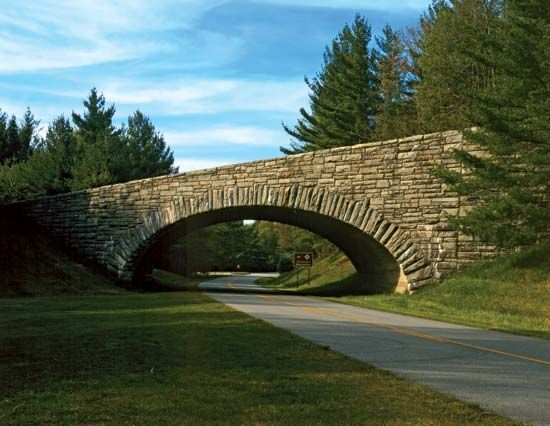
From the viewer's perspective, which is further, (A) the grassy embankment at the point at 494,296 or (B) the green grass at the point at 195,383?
(A) the grassy embankment at the point at 494,296

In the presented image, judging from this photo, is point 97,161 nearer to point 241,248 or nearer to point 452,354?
point 452,354

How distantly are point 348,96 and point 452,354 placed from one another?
3604 centimetres

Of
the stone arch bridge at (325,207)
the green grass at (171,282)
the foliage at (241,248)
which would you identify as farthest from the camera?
the foliage at (241,248)

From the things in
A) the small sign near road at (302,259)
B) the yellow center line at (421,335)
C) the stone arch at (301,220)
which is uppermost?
the stone arch at (301,220)

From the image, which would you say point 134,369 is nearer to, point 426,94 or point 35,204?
point 35,204

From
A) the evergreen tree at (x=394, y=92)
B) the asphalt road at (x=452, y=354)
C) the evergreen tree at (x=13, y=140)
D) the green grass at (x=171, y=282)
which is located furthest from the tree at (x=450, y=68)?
the evergreen tree at (x=13, y=140)

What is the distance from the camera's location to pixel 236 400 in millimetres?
5082

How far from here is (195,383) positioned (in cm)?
571

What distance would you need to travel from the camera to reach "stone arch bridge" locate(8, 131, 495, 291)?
20391 millimetres

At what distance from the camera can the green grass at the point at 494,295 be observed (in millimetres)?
15617

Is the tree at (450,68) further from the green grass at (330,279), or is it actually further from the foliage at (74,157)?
the foliage at (74,157)

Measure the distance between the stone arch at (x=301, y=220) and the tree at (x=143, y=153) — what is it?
1455 centimetres

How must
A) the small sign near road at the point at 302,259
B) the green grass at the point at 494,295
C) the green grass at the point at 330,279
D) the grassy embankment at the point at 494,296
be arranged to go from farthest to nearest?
1. the small sign near road at the point at 302,259
2. the green grass at the point at 330,279
3. the green grass at the point at 494,295
4. the grassy embankment at the point at 494,296

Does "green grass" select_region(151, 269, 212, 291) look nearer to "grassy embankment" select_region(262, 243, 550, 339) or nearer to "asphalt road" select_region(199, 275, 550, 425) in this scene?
"grassy embankment" select_region(262, 243, 550, 339)
